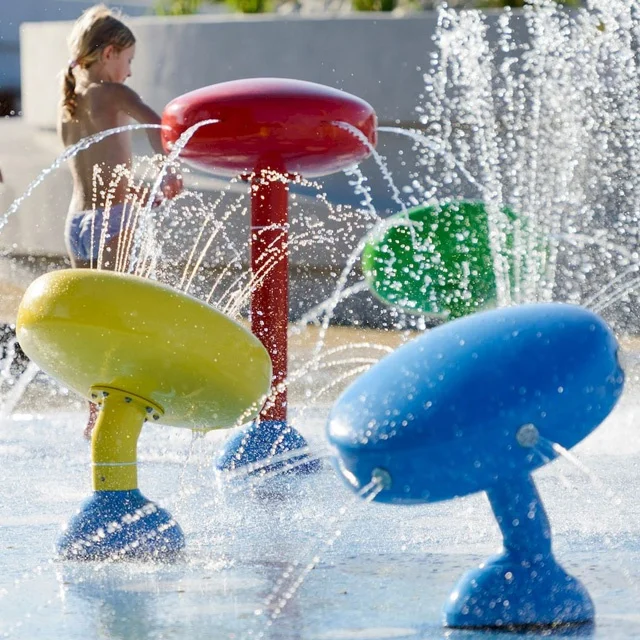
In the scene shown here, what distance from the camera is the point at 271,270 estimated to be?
432 cm

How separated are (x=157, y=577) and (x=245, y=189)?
6.09 m

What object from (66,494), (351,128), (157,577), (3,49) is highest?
(351,128)

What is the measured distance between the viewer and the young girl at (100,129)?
17.0ft

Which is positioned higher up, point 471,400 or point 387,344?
point 471,400

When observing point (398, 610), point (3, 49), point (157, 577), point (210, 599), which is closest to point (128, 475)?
point (157, 577)

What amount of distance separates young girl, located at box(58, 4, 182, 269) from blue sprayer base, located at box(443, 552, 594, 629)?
2.92 m

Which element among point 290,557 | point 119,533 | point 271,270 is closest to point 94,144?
point 271,270

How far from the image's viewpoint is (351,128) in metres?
4.18

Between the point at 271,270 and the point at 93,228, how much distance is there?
1154 millimetres

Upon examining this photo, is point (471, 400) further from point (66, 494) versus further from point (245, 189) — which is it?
point (245, 189)

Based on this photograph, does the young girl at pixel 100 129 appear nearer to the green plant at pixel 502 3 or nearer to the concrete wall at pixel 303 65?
the concrete wall at pixel 303 65

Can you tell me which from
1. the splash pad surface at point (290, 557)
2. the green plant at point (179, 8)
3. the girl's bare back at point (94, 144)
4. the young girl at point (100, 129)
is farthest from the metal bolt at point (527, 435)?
the green plant at point (179, 8)

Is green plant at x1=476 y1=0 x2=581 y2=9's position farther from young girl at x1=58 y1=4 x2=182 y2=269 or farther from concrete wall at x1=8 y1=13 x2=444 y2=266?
young girl at x1=58 y1=4 x2=182 y2=269

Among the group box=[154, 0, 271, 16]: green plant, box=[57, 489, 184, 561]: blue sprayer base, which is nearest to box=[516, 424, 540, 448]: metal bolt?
box=[57, 489, 184, 561]: blue sprayer base
